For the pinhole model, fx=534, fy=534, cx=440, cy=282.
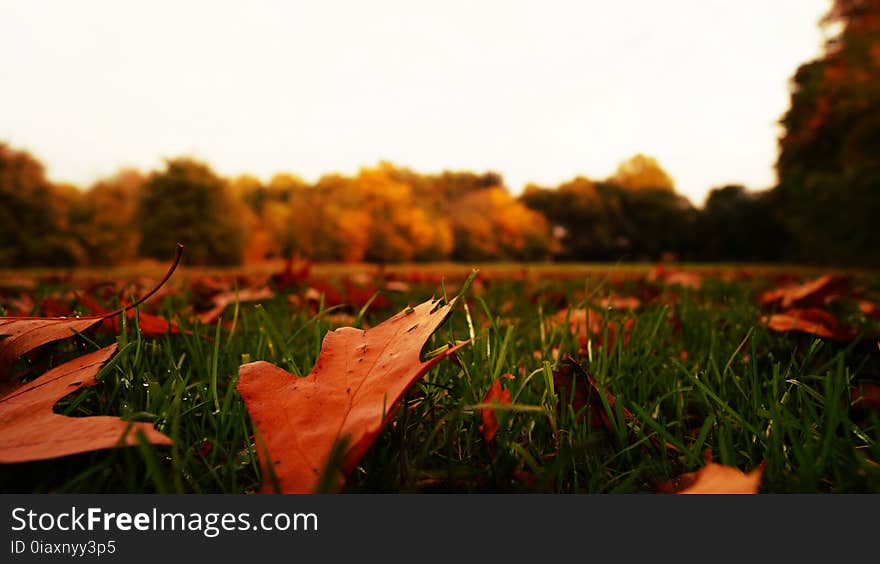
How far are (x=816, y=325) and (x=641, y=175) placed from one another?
39.4m

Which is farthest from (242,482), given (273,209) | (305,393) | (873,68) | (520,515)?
(273,209)

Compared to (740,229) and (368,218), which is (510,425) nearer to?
(368,218)

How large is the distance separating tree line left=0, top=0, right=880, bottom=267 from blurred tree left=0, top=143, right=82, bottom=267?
→ 0.04 metres

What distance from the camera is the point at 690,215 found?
3253 centimetres

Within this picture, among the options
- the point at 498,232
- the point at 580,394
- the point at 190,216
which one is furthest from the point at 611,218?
the point at 580,394

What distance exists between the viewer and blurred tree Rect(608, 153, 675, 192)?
36.6 metres

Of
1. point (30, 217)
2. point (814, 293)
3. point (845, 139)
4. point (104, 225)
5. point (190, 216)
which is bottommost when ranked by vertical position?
point (814, 293)

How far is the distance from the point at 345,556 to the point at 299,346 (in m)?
0.68

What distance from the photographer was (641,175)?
37312 millimetres

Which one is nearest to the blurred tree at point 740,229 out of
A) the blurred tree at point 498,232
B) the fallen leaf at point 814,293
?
the blurred tree at point 498,232

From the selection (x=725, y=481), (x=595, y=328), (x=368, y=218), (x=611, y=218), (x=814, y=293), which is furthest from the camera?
(x=611, y=218)

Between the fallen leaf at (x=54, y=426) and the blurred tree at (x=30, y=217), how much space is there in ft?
64.2

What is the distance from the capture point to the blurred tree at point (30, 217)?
52.7 ft

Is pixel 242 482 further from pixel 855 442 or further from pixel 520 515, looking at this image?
pixel 855 442
